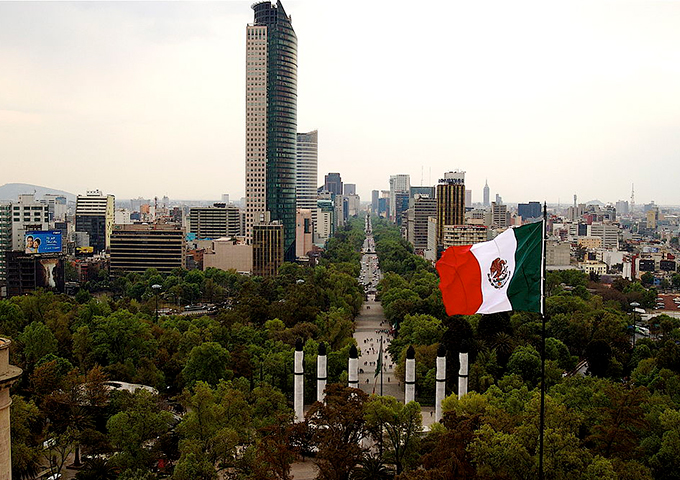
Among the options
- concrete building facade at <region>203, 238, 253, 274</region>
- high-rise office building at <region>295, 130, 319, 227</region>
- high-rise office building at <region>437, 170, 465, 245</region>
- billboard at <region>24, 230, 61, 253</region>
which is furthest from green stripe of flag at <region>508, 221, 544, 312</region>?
high-rise office building at <region>295, 130, 319, 227</region>

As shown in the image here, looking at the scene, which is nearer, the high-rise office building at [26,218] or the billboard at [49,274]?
the billboard at [49,274]

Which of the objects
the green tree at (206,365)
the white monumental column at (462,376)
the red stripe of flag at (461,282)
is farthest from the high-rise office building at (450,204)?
the red stripe of flag at (461,282)

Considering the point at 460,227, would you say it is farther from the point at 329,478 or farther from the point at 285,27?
the point at 329,478

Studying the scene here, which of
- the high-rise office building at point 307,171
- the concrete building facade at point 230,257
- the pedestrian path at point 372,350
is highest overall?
the high-rise office building at point 307,171

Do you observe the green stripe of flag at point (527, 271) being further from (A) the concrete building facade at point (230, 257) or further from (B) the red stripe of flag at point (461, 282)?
(A) the concrete building facade at point (230, 257)

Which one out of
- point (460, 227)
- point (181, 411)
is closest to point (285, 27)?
point (460, 227)

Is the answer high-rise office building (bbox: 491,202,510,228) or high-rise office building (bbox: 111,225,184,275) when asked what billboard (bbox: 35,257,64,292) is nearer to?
high-rise office building (bbox: 111,225,184,275)

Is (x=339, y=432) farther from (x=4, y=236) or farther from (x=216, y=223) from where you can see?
(x=216, y=223)
